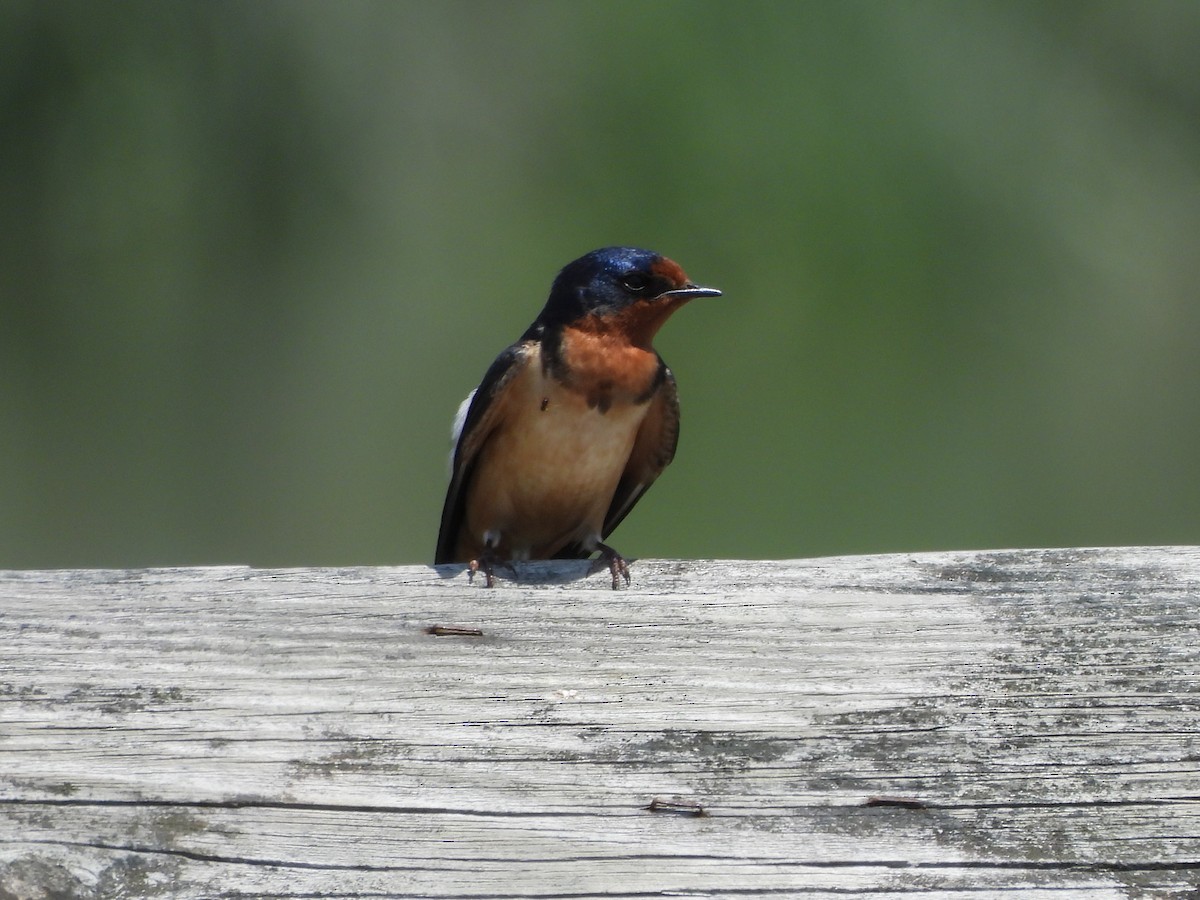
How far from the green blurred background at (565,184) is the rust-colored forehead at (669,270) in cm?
21

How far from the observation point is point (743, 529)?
4.43 meters

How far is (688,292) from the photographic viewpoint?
144 inches

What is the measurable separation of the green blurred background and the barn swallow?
0.68 ft

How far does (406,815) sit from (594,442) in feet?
6.41

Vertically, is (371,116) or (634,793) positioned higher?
(371,116)

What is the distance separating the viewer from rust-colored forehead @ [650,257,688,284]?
3.67m

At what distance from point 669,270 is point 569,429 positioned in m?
0.52

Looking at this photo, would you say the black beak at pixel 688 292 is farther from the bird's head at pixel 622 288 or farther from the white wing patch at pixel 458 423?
the white wing patch at pixel 458 423

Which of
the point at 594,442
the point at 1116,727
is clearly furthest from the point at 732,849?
the point at 594,442

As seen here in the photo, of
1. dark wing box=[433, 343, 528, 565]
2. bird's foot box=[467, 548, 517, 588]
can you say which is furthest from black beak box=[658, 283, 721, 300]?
bird's foot box=[467, 548, 517, 588]

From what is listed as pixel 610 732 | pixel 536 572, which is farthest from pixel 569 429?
pixel 610 732

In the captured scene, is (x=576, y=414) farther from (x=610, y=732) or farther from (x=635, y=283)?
(x=610, y=732)

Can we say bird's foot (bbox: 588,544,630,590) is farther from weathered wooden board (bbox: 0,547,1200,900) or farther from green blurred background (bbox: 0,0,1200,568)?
green blurred background (bbox: 0,0,1200,568)

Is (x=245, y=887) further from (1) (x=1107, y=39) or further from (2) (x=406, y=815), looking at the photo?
(1) (x=1107, y=39)
